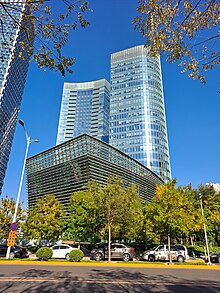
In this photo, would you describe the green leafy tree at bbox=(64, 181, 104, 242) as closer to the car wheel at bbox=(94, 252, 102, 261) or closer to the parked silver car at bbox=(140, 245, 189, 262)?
the car wheel at bbox=(94, 252, 102, 261)

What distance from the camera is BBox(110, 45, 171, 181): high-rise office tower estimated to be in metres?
97.8

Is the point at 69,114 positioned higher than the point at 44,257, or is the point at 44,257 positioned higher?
the point at 69,114

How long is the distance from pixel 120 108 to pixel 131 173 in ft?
171

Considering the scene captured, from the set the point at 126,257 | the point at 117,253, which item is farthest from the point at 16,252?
the point at 126,257

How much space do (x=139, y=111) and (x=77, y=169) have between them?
56756 millimetres

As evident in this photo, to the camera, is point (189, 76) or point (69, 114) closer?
point (189, 76)

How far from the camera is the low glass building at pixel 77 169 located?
2286 inches

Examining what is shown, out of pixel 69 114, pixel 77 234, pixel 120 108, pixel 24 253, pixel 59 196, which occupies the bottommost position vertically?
pixel 24 253

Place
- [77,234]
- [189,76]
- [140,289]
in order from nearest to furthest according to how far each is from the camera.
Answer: [189,76], [140,289], [77,234]

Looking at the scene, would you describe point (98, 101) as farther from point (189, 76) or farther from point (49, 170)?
point (189, 76)

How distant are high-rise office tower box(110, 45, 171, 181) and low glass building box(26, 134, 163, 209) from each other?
22153mm

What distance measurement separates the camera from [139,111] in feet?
346

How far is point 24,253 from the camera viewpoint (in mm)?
23125

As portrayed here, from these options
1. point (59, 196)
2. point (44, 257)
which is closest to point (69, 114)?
point (59, 196)
